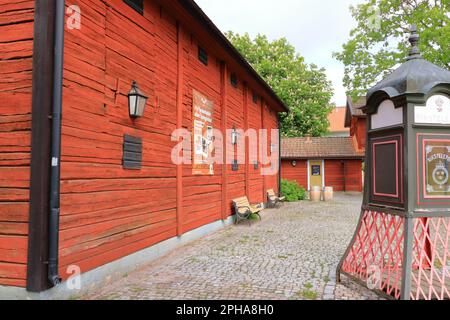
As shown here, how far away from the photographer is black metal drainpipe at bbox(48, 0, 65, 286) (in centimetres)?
372

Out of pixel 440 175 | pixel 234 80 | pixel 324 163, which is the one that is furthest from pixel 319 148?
pixel 440 175

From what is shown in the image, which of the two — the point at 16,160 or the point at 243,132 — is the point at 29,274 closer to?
the point at 16,160

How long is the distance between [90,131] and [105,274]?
1972 millimetres

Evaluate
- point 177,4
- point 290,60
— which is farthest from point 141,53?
point 290,60

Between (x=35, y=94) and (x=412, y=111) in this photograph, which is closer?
(x=35, y=94)

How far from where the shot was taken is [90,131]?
449cm

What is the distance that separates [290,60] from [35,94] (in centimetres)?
2918

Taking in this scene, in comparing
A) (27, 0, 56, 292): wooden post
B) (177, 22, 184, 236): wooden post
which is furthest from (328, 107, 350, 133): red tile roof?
(27, 0, 56, 292): wooden post

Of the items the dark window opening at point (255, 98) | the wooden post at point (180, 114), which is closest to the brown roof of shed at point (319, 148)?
the dark window opening at point (255, 98)

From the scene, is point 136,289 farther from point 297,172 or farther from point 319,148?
point 319,148

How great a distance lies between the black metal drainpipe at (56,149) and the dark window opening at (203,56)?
467 centimetres

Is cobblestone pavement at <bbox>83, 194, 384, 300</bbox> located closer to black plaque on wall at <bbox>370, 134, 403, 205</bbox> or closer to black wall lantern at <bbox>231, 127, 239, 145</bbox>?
black plaque on wall at <bbox>370, 134, 403, 205</bbox>

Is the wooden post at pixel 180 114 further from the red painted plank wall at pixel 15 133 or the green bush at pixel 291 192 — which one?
the green bush at pixel 291 192
